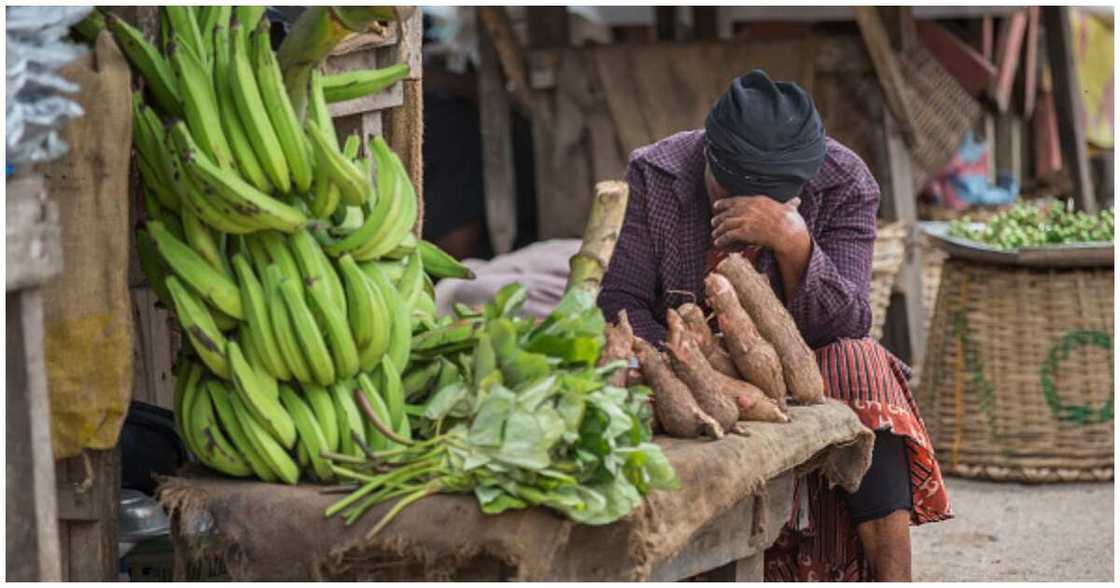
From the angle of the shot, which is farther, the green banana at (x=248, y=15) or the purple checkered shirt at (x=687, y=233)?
the purple checkered shirt at (x=687, y=233)

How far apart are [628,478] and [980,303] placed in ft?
12.4

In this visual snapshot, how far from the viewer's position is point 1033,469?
6.59m

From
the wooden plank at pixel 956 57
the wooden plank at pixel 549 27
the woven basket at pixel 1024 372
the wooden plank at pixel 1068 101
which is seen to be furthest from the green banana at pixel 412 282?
the wooden plank at pixel 1068 101

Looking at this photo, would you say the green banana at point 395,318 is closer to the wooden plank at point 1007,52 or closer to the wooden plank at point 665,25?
the wooden plank at point 665,25

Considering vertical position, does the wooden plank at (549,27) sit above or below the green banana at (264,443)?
above

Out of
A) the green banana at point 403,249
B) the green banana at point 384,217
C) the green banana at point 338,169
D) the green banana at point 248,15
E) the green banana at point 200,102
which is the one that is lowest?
the green banana at point 403,249

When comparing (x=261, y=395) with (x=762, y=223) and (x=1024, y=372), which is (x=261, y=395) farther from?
(x=1024, y=372)

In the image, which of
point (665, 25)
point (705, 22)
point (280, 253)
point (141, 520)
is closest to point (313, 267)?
point (280, 253)

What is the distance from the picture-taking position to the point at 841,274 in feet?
13.4

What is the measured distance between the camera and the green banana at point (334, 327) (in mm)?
3045

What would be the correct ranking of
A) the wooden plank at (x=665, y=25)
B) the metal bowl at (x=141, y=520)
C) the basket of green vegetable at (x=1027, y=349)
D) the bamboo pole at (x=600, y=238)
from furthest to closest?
the wooden plank at (x=665, y=25) < the basket of green vegetable at (x=1027, y=349) < the metal bowl at (x=141, y=520) < the bamboo pole at (x=600, y=238)

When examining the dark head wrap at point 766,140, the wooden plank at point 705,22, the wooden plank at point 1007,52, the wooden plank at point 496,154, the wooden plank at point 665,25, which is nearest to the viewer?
the dark head wrap at point 766,140

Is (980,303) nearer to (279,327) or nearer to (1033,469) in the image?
(1033,469)

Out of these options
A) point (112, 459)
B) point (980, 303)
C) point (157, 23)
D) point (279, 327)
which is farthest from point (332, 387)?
point (980, 303)
